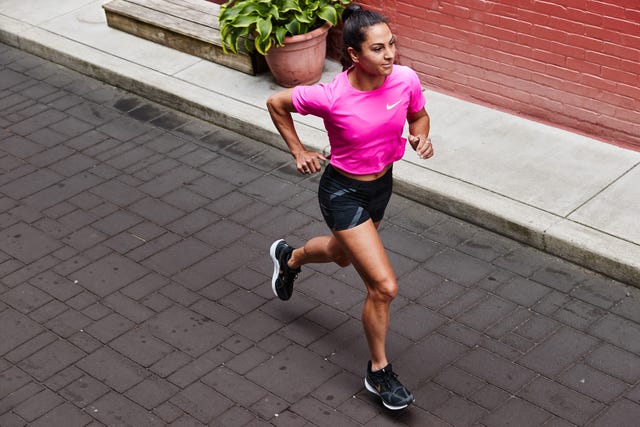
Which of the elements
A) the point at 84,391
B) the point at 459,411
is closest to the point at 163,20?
the point at 84,391

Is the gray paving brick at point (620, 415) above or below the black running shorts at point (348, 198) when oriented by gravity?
below

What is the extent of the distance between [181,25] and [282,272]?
4.35m

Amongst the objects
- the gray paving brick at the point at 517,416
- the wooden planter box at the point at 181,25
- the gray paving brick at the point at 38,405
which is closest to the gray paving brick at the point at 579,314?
the gray paving brick at the point at 517,416

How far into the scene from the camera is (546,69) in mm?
8469

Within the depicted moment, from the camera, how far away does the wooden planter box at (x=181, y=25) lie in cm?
1001

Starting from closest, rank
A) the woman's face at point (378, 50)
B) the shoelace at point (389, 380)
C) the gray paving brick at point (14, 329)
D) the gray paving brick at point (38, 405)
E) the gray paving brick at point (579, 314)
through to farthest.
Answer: the woman's face at point (378, 50)
the shoelace at point (389, 380)
the gray paving brick at point (38, 405)
the gray paving brick at point (579, 314)
the gray paving brick at point (14, 329)

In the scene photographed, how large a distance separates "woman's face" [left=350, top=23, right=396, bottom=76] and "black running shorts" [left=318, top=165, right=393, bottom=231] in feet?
2.19

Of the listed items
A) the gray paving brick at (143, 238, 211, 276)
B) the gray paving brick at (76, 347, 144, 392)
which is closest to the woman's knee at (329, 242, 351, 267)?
the gray paving brick at (76, 347, 144, 392)

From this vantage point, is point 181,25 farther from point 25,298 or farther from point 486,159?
point 25,298

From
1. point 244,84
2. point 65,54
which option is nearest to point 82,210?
point 244,84

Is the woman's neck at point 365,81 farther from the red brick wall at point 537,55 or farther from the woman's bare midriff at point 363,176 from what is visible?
the red brick wall at point 537,55

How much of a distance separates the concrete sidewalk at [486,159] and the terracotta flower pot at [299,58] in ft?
0.60

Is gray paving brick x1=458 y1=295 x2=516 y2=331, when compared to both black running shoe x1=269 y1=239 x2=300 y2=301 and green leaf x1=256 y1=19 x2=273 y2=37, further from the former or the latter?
green leaf x1=256 y1=19 x2=273 y2=37

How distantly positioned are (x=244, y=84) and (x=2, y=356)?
3.95 m
